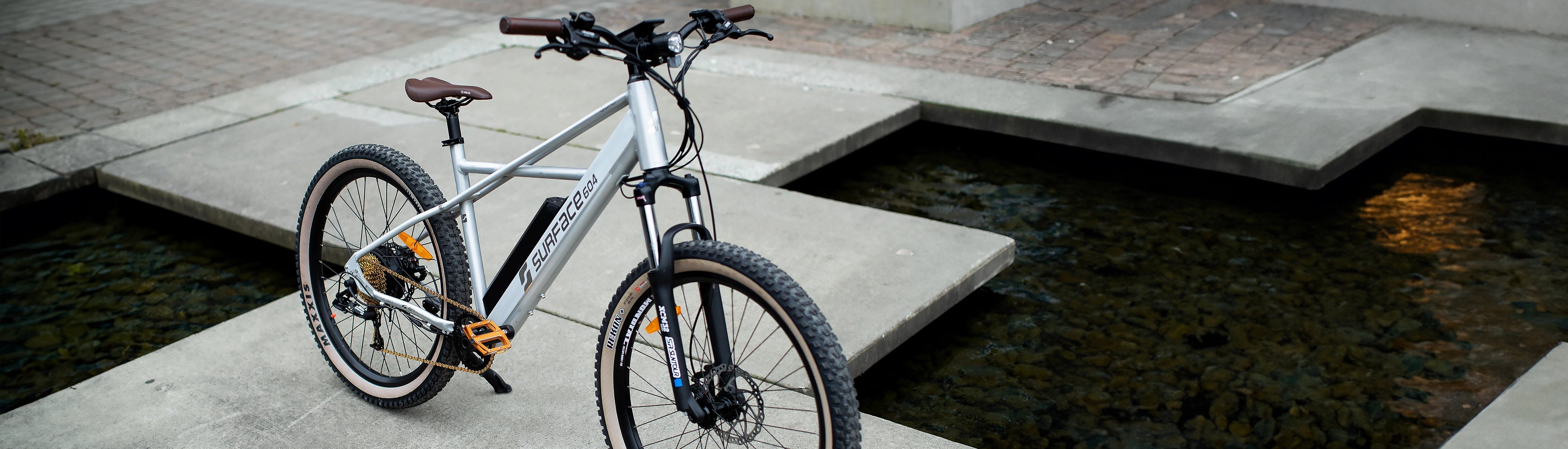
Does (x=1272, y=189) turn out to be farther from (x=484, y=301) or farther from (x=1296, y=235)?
(x=484, y=301)

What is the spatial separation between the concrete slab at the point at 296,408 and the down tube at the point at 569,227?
0.39m

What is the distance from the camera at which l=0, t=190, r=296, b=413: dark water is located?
150 inches

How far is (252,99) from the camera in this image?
20.6ft

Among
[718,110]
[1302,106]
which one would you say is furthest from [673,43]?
[1302,106]

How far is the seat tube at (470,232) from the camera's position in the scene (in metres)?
2.65

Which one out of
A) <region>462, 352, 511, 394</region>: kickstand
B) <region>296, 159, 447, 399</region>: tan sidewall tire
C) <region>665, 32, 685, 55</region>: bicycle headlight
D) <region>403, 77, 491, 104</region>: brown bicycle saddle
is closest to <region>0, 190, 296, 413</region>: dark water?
Result: <region>296, 159, 447, 399</region>: tan sidewall tire

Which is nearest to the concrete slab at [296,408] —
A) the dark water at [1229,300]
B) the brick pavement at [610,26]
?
the dark water at [1229,300]

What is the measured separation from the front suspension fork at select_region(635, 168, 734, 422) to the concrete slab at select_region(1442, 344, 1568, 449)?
1.77m

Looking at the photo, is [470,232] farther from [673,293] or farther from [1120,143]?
[1120,143]

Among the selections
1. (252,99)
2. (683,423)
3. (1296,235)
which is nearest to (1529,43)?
(1296,235)

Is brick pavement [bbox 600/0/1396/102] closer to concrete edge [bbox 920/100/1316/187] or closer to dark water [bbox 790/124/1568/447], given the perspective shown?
concrete edge [bbox 920/100/1316/187]

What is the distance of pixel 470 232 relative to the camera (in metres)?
2.66

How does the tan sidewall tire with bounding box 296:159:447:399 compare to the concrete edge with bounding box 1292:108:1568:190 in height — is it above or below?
above

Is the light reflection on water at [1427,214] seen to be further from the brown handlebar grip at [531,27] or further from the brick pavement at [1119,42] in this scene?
the brown handlebar grip at [531,27]
